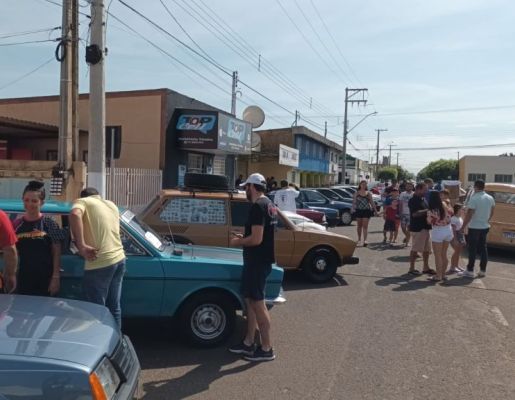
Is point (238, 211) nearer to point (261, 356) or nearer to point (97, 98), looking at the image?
point (97, 98)

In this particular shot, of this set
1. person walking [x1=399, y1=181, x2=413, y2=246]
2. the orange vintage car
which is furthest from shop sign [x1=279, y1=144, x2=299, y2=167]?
the orange vintage car

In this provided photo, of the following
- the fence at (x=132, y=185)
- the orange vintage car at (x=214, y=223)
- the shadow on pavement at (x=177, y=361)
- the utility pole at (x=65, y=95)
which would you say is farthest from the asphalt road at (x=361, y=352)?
the fence at (x=132, y=185)

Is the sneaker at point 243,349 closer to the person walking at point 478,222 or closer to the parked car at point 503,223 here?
the person walking at point 478,222

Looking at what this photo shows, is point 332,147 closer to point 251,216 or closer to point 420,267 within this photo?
point 420,267

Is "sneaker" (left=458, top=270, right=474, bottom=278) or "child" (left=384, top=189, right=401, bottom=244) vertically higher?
"child" (left=384, top=189, right=401, bottom=244)

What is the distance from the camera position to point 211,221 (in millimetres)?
8172

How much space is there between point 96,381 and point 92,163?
6.61m

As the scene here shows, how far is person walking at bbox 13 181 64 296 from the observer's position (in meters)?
4.52

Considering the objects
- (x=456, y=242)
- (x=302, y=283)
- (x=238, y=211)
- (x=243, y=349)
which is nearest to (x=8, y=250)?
(x=243, y=349)

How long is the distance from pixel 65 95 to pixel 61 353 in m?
9.21

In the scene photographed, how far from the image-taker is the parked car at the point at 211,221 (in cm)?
801

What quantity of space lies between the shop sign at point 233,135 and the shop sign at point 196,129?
0.39 meters

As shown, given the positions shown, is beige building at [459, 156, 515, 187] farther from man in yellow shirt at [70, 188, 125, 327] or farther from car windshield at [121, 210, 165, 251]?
man in yellow shirt at [70, 188, 125, 327]

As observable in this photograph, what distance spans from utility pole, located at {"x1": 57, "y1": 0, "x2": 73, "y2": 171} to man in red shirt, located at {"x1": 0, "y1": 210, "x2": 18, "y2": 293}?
23.4ft
